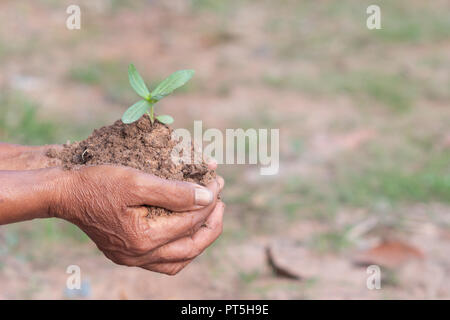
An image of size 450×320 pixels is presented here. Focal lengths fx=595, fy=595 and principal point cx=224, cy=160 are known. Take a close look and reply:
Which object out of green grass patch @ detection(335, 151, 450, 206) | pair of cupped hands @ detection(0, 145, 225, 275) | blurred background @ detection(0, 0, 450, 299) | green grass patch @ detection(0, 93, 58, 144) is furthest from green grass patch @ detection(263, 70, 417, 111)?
pair of cupped hands @ detection(0, 145, 225, 275)

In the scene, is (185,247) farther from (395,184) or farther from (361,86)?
(361,86)

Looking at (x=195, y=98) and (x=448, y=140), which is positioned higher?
(x=195, y=98)

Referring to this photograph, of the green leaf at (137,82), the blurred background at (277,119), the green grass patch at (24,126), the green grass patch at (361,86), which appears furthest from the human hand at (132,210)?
the green grass patch at (361,86)

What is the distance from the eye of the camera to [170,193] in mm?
1536

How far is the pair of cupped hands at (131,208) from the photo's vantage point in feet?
5.01

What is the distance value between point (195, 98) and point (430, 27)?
2.44 metres

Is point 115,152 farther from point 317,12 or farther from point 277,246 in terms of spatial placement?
point 317,12

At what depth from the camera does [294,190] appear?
11.1 ft

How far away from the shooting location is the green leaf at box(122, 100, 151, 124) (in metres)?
1.59

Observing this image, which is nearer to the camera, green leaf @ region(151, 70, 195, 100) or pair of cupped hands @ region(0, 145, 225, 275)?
pair of cupped hands @ region(0, 145, 225, 275)

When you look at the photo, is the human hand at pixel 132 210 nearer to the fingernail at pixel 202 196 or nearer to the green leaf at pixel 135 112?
Answer: the fingernail at pixel 202 196

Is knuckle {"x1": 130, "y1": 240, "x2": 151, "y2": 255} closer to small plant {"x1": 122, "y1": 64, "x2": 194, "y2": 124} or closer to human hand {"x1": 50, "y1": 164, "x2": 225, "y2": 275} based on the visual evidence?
human hand {"x1": 50, "y1": 164, "x2": 225, "y2": 275}

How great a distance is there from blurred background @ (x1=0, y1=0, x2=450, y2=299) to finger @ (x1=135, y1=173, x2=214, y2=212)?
908 millimetres
